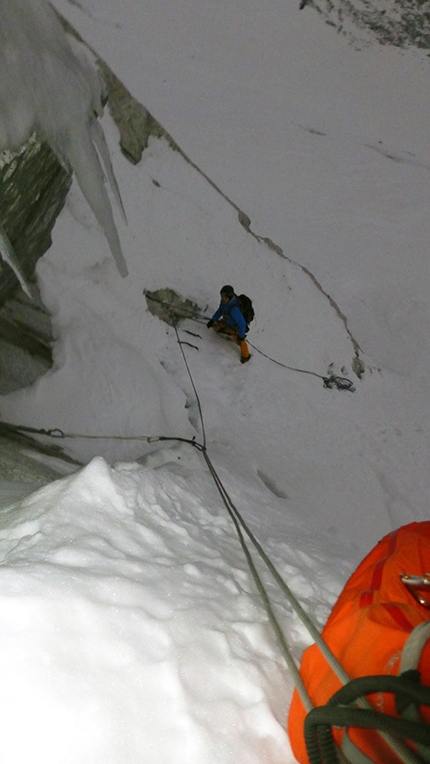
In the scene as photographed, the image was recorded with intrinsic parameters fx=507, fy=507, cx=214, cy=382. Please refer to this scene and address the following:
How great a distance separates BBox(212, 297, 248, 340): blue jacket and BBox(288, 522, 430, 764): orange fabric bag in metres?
4.39

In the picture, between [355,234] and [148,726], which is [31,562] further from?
[355,234]

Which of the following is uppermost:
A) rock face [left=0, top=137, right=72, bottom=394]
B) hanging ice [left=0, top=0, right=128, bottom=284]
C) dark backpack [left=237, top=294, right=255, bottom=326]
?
hanging ice [left=0, top=0, right=128, bottom=284]

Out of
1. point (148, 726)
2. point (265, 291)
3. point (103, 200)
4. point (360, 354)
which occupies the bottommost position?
point (360, 354)

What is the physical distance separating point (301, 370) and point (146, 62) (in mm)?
11086

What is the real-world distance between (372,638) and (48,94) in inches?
105

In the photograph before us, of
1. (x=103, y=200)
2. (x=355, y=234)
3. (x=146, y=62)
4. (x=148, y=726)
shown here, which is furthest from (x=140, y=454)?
(x=146, y=62)

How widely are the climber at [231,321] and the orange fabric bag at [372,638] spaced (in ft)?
14.1

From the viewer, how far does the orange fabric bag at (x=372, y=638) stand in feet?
3.01

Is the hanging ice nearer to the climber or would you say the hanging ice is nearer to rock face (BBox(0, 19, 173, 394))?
rock face (BBox(0, 19, 173, 394))

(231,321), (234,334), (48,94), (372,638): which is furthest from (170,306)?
(372,638)

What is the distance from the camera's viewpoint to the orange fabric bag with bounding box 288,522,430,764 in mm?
918

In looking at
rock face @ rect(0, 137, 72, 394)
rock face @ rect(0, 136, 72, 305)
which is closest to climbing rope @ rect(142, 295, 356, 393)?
rock face @ rect(0, 137, 72, 394)

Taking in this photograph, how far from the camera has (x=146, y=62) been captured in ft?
43.9

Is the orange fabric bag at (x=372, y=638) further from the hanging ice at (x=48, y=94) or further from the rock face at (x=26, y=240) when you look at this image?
the rock face at (x=26, y=240)
